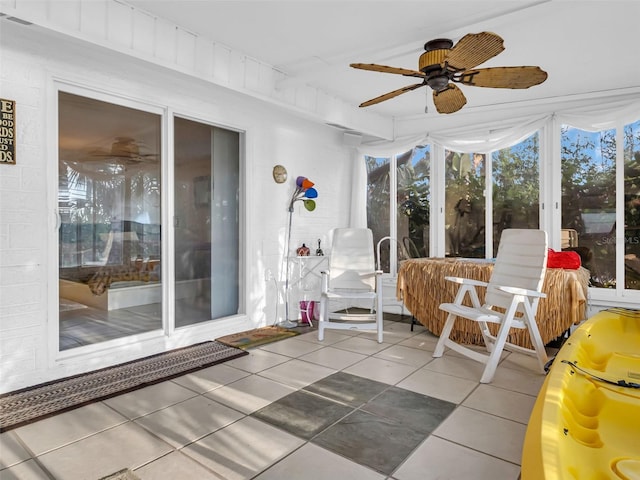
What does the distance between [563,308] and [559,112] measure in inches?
85.7

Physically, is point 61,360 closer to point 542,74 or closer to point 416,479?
point 416,479

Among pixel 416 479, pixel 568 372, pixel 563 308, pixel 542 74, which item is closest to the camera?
pixel 568 372

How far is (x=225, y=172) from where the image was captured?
4039 millimetres

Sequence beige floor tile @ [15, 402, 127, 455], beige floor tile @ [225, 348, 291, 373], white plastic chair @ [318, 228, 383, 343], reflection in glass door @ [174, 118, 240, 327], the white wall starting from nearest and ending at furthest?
beige floor tile @ [15, 402, 127, 455] < the white wall < beige floor tile @ [225, 348, 291, 373] < reflection in glass door @ [174, 118, 240, 327] < white plastic chair @ [318, 228, 383, 343]

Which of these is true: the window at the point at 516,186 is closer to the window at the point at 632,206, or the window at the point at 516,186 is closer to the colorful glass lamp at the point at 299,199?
the window at the point at 632,206

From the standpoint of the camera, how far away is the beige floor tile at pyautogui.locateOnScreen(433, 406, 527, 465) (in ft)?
6.46

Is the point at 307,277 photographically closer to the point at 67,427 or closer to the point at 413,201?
the point at 413,201

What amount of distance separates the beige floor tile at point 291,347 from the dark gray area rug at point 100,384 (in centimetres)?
29

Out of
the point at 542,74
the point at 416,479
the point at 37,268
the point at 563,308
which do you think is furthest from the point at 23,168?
the point at 563,308

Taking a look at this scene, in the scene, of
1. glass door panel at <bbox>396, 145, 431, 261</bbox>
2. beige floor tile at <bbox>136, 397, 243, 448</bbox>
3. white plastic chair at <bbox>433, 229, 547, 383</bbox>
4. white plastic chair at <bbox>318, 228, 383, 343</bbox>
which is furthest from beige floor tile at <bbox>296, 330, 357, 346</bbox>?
glass door panel at <bbox>396, 145, 431, 261</bbox>

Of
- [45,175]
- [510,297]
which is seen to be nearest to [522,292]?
[510,297]

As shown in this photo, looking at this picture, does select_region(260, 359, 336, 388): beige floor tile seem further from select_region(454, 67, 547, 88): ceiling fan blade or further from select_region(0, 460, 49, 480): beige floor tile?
select_region(454, 67, 547, 88): ceiling fan blade

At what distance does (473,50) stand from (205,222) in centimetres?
266

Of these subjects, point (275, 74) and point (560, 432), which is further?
point (275, 74)
